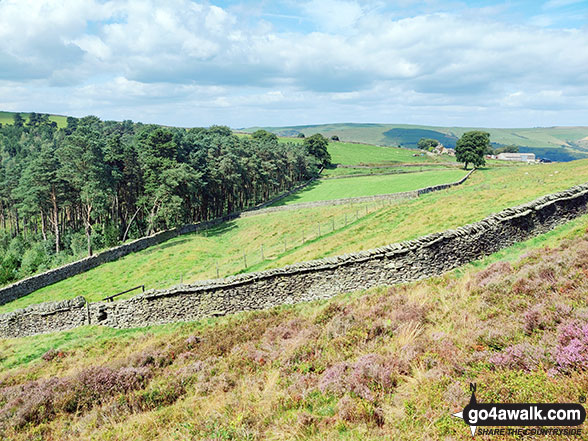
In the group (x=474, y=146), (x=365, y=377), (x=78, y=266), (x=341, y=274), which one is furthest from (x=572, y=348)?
(x=474, y=146)

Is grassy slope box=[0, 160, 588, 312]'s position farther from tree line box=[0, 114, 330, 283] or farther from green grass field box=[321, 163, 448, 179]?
green grass field box=[321, 163, 448, 179]

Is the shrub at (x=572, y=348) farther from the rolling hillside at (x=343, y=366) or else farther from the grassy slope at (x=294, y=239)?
the grassy slope at (x=294, y=239)

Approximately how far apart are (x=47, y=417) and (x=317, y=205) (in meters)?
54.0

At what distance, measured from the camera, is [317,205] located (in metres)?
62.5

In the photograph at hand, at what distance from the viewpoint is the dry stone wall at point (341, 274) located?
1628cm

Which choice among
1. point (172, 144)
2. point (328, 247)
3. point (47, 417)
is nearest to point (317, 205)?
point (172, 144)

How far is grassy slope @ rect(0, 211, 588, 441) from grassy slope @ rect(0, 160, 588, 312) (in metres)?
9.55

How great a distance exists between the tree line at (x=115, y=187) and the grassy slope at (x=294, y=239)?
8.55 m

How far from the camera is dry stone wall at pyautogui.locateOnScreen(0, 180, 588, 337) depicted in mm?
16281

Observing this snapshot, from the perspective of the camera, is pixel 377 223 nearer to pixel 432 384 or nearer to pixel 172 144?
pixel 432 384

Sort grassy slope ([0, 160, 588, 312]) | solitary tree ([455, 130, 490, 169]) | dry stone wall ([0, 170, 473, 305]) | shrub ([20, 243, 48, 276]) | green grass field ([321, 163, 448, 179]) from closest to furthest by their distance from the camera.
→ 1. grassy slope ([0, 160, 588, 312])
2. dry stone wall ([0, 170, 473, 305])
3. shrub ([20, 243, 48, 276])
4. solitary tree ([455, 130, 490, 169])
5. green grass field ([321, 163, 448, 179])

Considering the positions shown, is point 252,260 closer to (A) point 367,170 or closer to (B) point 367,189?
(B) point 367,189

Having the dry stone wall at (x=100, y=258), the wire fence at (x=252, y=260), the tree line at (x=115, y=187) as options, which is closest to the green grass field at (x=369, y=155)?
the tree line at (x=115, y=187)

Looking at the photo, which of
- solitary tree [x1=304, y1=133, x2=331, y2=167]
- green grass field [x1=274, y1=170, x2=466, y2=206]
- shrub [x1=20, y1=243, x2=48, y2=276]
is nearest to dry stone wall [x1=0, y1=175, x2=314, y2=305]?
shrub [x1=20, y1=243, x2=48, y2=276]
